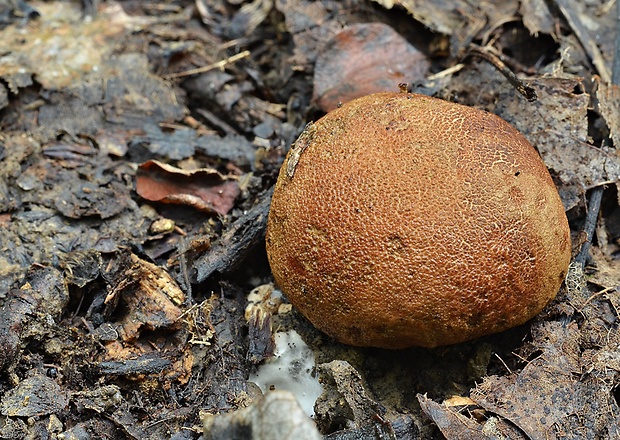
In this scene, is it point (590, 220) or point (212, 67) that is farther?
point (212, 67)

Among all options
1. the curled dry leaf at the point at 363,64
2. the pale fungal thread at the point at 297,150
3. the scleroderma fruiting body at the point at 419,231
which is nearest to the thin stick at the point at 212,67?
the curled dry leaf at the point at 363,64

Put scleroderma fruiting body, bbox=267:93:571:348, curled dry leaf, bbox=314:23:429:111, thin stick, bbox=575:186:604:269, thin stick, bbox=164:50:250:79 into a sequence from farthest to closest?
thin stick, bbox=164:50:250:79 → curled dry leaf, bbox=314:23:429:111 → thin stick, bbox=575:186:604:269 → scleroderma fruiting body, bbox=267:93:571:348

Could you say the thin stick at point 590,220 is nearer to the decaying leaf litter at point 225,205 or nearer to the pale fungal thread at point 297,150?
the decaying leaf litter at point 225,205

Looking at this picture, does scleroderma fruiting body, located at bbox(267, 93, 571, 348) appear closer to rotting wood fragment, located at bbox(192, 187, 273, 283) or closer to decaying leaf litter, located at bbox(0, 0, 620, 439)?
decaying leaf litter, located at bbox(0, 0, 620, 439)

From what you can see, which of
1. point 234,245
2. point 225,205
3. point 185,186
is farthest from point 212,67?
point 234,245

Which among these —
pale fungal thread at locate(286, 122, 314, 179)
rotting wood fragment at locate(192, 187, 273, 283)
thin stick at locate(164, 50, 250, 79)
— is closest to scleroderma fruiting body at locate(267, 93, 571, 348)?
pale fungal thread at locate(286, 122, 314, 179)

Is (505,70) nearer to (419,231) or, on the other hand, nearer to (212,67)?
(419,231)

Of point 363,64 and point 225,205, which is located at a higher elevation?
point 363,64
